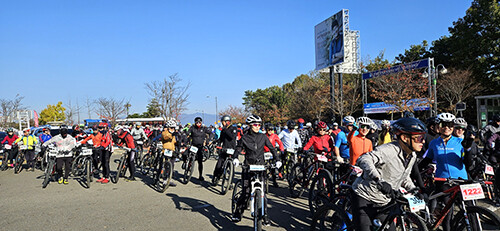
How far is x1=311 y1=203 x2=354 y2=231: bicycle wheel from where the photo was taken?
12.3 ft

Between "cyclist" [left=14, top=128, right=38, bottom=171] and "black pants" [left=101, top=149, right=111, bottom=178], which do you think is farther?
"cyclist" [left=14, top=128, right=38, bottom=171]

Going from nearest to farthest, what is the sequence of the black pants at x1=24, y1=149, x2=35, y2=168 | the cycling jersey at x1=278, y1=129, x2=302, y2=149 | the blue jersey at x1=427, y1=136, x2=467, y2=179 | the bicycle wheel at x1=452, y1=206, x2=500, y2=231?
the bicycle wheel at x1=452, y1=206, x2=500, y2=231
the blue jersey at x1=427, y1=136, x2=467, y2=179
the cycling jersey at x1=278, y1=129, x2=302, y2=149
the black pants at x1=24, y1=149, x2=35, y2=168

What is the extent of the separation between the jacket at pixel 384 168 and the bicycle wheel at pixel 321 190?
2.39 meters

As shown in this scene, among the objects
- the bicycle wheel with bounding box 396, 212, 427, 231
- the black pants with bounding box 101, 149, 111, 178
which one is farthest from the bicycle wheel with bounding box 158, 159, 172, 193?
the bicycle wheel with bounding box 396, 212, 427, 231

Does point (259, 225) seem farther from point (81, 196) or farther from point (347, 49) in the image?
point (347, 49)

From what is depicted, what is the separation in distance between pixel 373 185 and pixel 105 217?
17.5 feet

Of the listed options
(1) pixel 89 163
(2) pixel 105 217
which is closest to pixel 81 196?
(1) pixel 89 163

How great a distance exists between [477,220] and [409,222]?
101 cm

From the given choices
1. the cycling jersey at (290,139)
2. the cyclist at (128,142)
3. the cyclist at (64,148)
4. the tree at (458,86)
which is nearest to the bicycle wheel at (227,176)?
the cycling jersey at (290,139)

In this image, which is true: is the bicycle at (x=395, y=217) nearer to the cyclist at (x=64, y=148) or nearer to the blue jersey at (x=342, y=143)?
the blue jersey at (x=342, y=143)

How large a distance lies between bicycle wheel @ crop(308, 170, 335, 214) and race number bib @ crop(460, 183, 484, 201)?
2.32 meters

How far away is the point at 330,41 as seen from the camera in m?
38.1

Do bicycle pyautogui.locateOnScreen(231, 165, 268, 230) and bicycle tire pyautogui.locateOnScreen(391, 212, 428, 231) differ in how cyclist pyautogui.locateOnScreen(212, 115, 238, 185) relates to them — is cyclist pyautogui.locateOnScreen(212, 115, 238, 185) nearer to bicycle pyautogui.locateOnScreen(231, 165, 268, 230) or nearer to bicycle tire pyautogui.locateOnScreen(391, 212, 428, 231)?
bicycle pyautogui.locateOnScreen(231, 165, 268, 230)

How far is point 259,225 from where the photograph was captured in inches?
199
